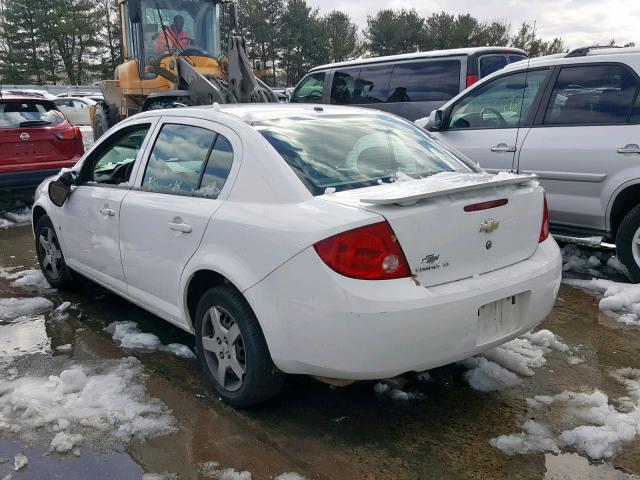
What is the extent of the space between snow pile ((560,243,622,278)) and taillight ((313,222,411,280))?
11.4 feet

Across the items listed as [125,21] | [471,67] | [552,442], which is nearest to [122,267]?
Result: [552,442]

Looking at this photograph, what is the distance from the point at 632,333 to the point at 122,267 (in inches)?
139

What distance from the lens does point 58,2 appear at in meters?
48.9

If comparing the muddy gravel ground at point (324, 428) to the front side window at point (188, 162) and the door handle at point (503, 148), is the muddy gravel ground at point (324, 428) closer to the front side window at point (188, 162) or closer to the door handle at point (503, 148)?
the front side window at point (188, 162)

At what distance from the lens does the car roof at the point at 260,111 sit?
3530 mm

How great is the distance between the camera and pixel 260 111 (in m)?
3.66

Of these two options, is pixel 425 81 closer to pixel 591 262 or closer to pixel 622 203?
pixel 591 262

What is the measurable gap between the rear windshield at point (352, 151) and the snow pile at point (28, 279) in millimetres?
3293

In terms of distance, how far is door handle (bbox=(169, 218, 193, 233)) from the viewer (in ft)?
10.9

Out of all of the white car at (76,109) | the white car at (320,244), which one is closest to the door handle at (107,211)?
the white car at (320,244)

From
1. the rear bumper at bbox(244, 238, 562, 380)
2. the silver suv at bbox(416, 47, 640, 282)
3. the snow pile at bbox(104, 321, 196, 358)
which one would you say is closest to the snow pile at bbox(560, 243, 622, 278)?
the silver suv at bbox(416, 47, 640, 282)

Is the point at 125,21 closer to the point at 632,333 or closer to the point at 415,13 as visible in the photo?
the point at 632,333

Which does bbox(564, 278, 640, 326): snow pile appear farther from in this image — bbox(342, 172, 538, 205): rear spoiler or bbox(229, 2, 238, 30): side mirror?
bbox(229, 2, 238, 30): side mirror

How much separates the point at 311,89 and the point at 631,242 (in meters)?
7.40
